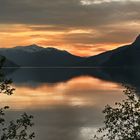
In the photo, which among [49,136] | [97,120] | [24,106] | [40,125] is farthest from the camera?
[24,106]

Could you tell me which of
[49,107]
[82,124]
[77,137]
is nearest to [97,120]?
[82,124]

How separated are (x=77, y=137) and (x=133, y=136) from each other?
51.8m

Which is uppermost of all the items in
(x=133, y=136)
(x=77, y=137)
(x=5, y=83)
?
(x=5, y=83)

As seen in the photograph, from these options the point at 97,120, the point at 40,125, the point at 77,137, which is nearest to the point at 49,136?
the point at 77,137

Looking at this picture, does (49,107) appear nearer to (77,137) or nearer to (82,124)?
(82,124)

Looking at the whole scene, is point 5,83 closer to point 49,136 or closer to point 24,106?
point 49,136

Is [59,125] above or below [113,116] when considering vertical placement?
below

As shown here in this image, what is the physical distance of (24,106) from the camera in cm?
11931

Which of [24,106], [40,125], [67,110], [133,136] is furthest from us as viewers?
[24,106]

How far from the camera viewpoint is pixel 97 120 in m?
88.9

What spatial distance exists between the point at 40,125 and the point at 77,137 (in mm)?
14910

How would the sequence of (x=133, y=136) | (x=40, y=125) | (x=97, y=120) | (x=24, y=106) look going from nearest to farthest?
(x=133, y=136), (x=40, y=125), (x=97, y=120), (x=24, y=106)

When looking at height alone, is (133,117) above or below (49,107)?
above

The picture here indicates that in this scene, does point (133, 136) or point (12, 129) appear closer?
point (12, 129)
